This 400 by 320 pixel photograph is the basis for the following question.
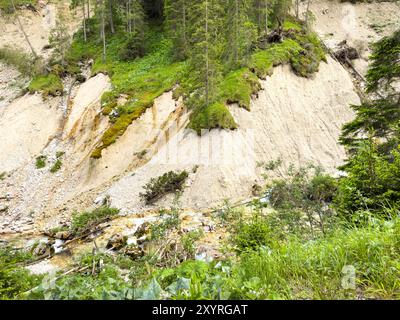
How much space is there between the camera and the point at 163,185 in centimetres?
2394

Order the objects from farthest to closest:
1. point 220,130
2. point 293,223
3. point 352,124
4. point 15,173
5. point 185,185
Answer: point 15,173
point 220,130
point 185,185
point 352,124
point 293,223

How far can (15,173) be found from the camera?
110 feet

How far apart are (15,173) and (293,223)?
30.0 meters

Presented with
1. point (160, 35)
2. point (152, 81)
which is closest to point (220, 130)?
point (152, 81)

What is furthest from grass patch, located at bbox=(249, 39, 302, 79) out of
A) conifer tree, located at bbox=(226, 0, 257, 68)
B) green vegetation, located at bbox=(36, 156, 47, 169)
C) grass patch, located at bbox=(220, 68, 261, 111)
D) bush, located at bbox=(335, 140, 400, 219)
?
bush, located at bbox=(335, 140, 400, 219)

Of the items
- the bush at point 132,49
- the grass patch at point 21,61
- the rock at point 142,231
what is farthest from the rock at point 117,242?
Result: the grass patch at point 21,61

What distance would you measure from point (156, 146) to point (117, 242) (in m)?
14.5

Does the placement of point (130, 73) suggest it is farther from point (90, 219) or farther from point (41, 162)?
point (90, 219)

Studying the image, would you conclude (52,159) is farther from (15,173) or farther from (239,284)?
(239,284)

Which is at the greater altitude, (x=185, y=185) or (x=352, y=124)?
(x=352, y=124)

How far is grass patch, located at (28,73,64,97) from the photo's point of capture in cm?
4339

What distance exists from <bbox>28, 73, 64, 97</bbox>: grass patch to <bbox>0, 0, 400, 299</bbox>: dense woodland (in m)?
0.24
